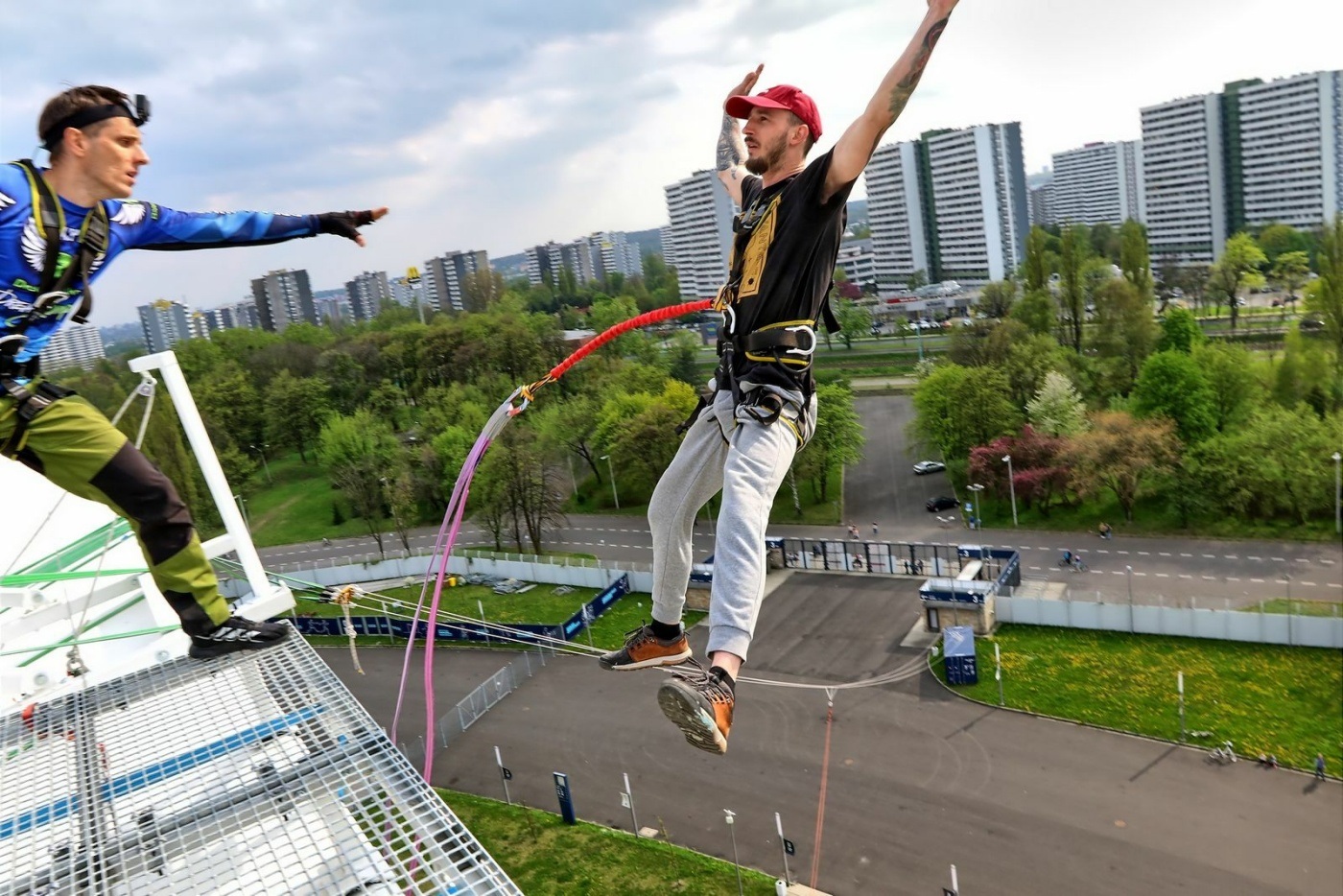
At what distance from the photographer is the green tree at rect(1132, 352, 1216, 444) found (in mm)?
34000

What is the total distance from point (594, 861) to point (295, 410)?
4601cm

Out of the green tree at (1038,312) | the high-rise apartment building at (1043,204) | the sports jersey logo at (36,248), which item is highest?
the high-rise apartment building at (1043,204)

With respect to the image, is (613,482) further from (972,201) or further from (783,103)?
(972,201)

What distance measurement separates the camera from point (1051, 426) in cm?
3528

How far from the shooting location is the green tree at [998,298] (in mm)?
58750

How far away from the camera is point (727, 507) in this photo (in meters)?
3.64

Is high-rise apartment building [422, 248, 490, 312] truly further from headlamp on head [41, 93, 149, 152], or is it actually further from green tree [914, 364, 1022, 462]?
headlamp on head [41, 93, 149, 152]

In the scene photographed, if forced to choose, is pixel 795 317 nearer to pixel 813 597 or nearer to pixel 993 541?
pixel 813 597

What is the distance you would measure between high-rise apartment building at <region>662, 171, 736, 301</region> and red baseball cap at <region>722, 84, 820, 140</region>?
96834 mm

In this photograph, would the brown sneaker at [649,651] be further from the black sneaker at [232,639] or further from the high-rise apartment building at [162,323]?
the high-rise apartment building at [162,323]

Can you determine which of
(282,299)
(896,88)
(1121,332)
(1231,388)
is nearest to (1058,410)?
(1231,388)

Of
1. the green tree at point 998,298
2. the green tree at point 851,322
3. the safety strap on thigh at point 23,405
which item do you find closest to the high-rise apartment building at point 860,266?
the green tree at point 851,322

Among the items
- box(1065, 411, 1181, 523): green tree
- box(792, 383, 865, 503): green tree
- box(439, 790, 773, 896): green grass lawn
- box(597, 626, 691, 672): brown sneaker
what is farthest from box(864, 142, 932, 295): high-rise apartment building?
box(597, 626, 691, 672): brown sneaker

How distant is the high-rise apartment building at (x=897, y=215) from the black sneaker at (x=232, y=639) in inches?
3640
